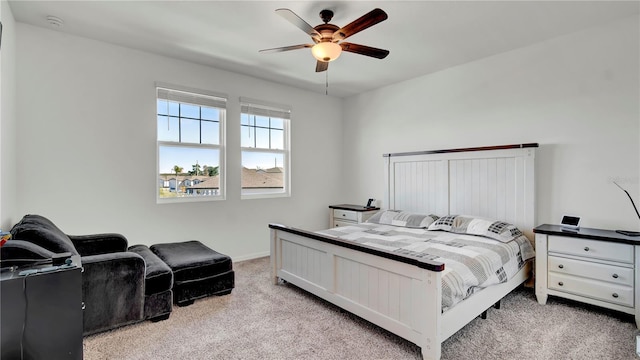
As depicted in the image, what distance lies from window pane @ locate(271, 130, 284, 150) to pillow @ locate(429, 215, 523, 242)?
256 centimetres

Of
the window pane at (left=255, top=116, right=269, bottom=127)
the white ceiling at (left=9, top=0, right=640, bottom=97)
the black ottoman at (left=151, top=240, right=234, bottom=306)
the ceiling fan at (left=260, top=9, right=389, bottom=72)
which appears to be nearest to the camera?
the ceiling fan at (left=260, top=9, right=389, bottom=72)

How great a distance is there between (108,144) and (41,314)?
90.2 inches

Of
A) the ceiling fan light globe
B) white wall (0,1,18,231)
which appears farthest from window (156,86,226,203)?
the ceiling fan light globe

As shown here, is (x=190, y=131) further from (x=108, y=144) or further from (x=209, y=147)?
(x=108, y=144)

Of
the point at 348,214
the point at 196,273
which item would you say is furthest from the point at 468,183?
the point at 196,273

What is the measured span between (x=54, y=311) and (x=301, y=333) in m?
1.51

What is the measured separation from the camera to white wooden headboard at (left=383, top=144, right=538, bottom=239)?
3293mm

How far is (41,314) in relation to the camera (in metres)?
1.47

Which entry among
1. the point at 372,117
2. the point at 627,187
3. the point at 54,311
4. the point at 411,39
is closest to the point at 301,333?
the point at 54,311

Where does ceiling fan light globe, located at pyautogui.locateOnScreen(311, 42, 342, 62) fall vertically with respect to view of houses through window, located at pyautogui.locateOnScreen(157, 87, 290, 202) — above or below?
above

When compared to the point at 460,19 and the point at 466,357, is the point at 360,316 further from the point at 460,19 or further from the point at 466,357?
the point at 460,19

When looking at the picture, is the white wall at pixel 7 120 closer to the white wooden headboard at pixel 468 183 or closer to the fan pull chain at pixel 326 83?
the fan pull chain at pixel 326 83

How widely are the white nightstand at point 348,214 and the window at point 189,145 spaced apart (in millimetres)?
1908

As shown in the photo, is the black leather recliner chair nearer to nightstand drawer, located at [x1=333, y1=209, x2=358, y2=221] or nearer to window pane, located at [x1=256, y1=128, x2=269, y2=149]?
window pane, located at [x1=256, y1=128, x2=269, y2=149]
